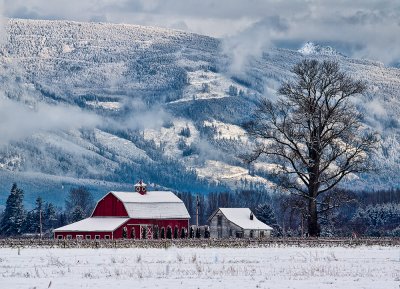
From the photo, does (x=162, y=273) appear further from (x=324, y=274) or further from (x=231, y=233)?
(x=231, y=233)

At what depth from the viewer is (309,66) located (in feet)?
243

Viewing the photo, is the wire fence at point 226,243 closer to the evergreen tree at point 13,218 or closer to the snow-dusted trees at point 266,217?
the evergreen tree at point 13,218

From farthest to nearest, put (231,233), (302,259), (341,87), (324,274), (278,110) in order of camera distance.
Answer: (231,233), (278,110), (341,87), (302,259), (324,274)

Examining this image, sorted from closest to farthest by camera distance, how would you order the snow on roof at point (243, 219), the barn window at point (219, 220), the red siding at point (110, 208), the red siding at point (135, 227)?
the red siding at point (135, 227) → the red siding at point (110, 208) → the snow on roof at point (243, 219) → the barn window at point (219, 220)

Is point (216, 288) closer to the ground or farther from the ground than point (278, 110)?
closer to the ground

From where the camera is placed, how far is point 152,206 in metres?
115

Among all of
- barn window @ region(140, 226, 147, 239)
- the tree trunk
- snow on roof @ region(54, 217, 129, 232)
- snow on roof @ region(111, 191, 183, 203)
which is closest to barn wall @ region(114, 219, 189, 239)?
barn window @ region(140, 226, 147, 239)

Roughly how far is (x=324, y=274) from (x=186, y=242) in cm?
3258

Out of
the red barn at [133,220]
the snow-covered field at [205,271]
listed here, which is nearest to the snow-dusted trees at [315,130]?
the snow-covered field at [205,271]

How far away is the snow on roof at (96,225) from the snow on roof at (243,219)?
64.4 feet

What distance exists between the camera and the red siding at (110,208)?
11388 centimetres

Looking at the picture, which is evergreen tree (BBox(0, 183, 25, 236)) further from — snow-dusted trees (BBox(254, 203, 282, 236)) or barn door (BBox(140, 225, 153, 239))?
snow-dusted trees (BBox(254, 203, 282, 236))

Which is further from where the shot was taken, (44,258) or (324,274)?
(44,258)

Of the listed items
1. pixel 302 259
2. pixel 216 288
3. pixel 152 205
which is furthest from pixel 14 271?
pixel 152 205
